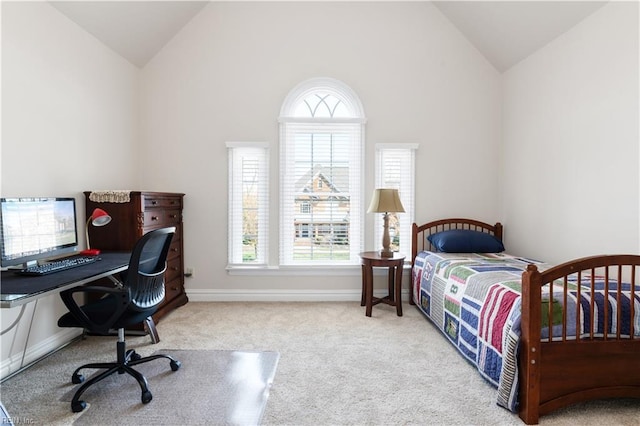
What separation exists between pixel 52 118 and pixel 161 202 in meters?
1.09

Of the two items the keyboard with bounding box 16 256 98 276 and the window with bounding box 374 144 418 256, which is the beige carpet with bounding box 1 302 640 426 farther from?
the window with bounding box 374 144 418 256

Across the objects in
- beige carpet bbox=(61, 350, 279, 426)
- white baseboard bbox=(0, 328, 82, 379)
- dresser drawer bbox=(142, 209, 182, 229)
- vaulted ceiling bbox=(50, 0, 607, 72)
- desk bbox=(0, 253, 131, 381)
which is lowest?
beige carpet bbox=(61, 350, 279, 426)

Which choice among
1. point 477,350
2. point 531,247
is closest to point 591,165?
point 531,247

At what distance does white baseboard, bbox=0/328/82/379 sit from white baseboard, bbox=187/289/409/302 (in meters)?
1.26

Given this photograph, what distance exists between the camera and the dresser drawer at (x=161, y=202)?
10.6 ft

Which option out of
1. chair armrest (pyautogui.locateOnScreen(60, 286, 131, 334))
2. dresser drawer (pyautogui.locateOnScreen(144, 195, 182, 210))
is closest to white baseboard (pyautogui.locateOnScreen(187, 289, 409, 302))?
dresser drawer (pyautogui.locateOnScreen(144, 195, 182, 210))

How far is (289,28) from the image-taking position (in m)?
4.00

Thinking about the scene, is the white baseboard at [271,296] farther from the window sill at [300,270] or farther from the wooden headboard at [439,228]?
the wooden headboard at [439,228]

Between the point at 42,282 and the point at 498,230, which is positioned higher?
the point at 498,230

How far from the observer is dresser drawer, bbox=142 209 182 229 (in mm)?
3242

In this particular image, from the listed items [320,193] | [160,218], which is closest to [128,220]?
[160,218]

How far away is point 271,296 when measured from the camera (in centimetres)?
409

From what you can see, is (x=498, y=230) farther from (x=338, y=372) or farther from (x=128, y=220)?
(x=128, y=220)

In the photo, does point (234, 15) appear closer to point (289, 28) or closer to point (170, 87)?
point (289, 28)
